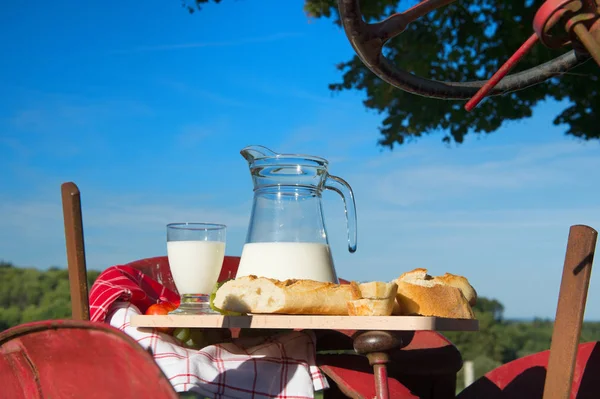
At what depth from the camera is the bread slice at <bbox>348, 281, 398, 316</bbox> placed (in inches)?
48.4

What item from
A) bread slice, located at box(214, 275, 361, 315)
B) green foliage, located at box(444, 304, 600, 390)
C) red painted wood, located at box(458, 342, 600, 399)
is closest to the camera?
bread slice, located at box(214, 275, 361, 315)

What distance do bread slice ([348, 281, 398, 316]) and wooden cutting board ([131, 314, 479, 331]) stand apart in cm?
3

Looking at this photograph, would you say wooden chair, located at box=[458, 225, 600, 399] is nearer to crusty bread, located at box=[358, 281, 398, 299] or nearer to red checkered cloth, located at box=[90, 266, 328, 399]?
crusty bread, located at box=[358, 281, 398, 299]

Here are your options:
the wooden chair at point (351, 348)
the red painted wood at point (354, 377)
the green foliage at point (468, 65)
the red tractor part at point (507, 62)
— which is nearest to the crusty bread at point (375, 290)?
the wooden chair at point (351, 348)

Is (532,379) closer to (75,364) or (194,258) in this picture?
(194,258)

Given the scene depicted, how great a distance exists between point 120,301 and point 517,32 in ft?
12.1

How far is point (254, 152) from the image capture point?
5.66 feet

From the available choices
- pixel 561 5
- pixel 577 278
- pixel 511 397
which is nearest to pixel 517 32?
pixel 511 397

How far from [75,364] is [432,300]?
27.7 inches

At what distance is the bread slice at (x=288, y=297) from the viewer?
4.26 feet

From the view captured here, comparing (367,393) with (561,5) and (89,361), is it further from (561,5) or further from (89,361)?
(561,5)

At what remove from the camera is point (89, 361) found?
0.92 meters

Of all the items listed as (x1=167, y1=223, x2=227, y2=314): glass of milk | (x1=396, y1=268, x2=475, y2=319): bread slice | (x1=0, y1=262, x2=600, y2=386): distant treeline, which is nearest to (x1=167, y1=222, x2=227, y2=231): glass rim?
(x1=167, y1=223, x2=227, y2=314): glass of milk

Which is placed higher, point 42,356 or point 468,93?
point 468,93
